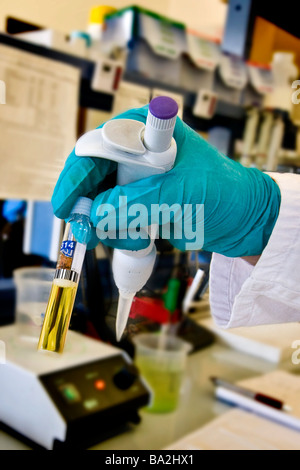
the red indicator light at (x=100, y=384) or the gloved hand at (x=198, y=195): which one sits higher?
the gloved hand at (x=198, y=195)

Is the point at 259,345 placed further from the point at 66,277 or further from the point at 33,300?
the point at 66,277

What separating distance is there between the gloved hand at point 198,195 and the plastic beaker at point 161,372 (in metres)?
0.79

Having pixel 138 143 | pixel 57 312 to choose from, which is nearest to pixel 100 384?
pixel 57 312

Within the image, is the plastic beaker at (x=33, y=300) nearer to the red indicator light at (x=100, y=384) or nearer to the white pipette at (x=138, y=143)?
the white pipette at (x=138, y=143)

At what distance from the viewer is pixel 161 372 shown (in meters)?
1.42

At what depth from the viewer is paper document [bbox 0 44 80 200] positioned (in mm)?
1263

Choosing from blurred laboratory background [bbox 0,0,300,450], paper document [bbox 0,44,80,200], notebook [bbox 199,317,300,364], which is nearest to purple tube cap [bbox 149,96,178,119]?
blurred laboratory background [bbox 0,0,300,450]

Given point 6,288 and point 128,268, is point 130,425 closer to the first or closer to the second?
point 6,288

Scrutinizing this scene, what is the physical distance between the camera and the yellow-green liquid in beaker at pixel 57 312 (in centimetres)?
48

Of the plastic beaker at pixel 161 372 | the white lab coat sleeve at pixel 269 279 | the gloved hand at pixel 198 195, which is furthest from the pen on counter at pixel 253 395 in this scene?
the gloved hand at pixel 198 195

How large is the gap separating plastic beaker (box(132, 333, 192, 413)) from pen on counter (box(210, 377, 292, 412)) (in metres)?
0.13

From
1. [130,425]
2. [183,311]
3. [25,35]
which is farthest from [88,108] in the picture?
[130,425]

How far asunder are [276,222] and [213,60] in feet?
4.94

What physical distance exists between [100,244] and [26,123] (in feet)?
2.73
